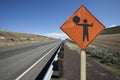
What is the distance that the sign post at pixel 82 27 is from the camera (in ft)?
12.0

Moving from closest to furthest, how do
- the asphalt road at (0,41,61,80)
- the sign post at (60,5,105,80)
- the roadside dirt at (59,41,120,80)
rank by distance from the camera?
the sign post at (60,5,105,80) < the roadside dirt at (59,41,120,80) < the asphalt road at (0,41,61,80)

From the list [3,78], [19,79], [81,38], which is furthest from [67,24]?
[3,78]

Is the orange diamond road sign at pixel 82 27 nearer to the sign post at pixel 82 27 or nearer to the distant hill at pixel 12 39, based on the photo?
the sign post at pixel 82 27

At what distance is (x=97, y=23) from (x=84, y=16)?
0.30 m

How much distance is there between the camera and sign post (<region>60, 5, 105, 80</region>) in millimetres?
3661

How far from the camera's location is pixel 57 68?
595 centimetres

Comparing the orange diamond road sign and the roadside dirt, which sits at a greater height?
the orange diamond road sign

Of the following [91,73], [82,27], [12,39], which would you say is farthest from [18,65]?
[12,39]

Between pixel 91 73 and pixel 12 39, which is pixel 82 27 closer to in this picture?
pixel 91 73

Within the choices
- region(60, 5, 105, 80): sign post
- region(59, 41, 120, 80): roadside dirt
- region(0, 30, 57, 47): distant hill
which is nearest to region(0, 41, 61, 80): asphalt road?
region(59, 41, 120, 80): roadside dirt

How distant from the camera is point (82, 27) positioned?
368 cm

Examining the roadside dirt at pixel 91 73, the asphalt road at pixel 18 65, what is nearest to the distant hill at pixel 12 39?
the asphalt road at pixel 18 65

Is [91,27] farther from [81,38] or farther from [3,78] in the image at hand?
[3,78]

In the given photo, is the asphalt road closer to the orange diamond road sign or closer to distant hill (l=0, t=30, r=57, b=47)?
the orange diamond road sign
